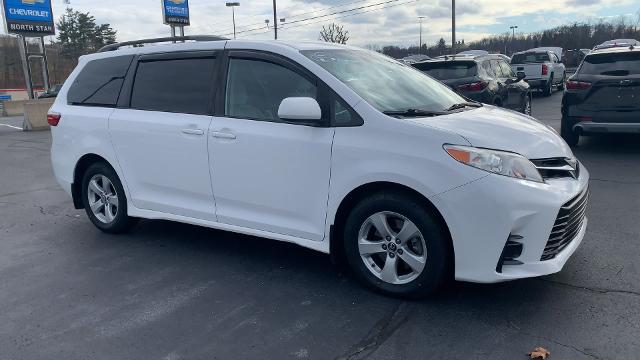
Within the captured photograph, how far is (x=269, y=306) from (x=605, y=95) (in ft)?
24.2

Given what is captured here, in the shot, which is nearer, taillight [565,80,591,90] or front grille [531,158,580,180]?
front grille [531,158,580,180]

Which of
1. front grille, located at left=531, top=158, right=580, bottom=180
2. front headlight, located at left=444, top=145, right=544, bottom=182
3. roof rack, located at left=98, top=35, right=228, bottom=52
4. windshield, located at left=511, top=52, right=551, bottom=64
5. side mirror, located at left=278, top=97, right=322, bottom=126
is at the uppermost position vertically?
roof rack, located at left=98, top=35, right=228, bottom=52

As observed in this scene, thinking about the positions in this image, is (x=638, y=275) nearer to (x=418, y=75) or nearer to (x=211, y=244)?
(x=418, y=75)

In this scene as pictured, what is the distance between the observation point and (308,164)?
159 inches

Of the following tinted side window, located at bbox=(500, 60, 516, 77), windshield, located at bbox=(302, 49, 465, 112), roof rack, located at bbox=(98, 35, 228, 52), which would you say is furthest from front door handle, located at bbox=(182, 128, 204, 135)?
tinted side window, located at bbox=(500, 60, 516, 77)

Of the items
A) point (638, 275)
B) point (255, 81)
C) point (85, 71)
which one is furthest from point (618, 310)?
point (85, 71)

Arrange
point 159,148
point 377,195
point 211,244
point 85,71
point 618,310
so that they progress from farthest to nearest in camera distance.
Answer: point 85,71 → point 211,244 → point 159,148 → point 377,195 → point 618,310

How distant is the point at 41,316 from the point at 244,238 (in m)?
2.03

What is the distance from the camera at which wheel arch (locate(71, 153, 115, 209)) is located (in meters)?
5.64

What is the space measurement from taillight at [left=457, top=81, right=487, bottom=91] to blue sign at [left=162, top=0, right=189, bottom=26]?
1836cm

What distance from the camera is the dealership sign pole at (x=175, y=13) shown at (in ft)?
83.9

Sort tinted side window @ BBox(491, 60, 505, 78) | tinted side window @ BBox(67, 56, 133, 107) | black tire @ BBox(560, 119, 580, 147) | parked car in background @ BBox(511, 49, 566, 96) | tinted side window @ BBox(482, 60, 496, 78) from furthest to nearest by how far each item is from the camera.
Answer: parked car in background @ BBox(511, 49, 566, 96) → tinted side window @ BBox(491, 60, 505, 78) → tinted side window @ BBox(482, 60, 496, 78) → black tire @ BBox(560, 119, 580, 147) → tinted side window @ BBox(67, 56, 133, 107)

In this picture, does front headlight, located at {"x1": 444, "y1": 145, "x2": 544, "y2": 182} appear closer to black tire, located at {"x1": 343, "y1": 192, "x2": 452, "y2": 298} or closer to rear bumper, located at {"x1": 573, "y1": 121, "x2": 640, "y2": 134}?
black tire, located at {"x1": 343, "y1": 192, "x2": 452, "y2": 298}

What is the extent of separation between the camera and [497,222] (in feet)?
11.1
